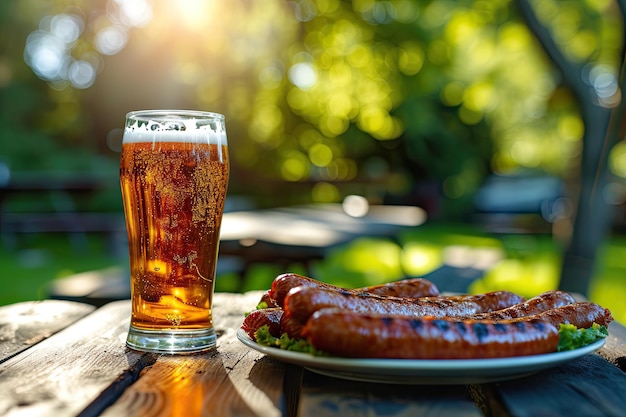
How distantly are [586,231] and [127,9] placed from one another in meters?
16.9

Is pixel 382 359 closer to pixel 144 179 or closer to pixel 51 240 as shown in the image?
pixel 144 179

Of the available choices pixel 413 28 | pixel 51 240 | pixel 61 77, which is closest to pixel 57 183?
pixel 51 240

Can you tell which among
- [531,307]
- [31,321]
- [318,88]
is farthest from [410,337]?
[318,88]

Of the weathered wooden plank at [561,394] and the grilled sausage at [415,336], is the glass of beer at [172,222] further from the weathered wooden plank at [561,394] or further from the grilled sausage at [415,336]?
the weathered wooden plank at [561,394]

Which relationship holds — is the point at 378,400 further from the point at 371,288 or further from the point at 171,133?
the point at 171,133

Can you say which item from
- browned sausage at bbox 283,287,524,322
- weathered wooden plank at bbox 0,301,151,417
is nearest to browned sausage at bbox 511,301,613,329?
browned sausage at bbox 283,287,524,322

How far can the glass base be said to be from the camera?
1.97m

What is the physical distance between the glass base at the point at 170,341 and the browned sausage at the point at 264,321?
20 centimetres

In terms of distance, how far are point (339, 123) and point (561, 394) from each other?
27.2 metres

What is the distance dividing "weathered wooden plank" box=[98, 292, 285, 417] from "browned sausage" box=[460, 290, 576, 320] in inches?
20.7

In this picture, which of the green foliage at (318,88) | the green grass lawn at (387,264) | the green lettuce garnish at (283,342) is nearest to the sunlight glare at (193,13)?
the green foliage at (318,88)

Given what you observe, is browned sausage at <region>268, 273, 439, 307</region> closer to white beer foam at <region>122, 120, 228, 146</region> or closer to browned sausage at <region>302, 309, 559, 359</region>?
browned sausage at <region>302, 309, 559, 359</region>

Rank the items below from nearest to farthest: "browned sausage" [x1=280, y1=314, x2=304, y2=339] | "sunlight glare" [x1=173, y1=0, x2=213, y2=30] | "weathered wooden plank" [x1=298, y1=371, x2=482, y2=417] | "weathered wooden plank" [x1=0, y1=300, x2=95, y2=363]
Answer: "weathered wooden plank" [x1=298, y1=371, x2=482, y2=417]
"browned sausage" [x1=280, y1=314, x2=304, y2=339]
"weathered wooden plank" [x1=0, y1=300, x2=95, y2=363]
"sunlight glare" [x1=173, y1=0, x2=213, y2=30]

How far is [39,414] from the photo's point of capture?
1.41m
